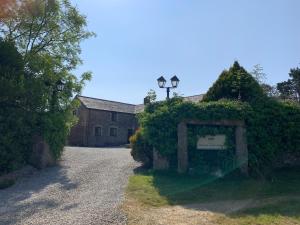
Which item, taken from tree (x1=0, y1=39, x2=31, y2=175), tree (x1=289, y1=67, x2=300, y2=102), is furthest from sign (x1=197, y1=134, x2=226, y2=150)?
tree (x1=289, y1=67, x2=300, y2=102)

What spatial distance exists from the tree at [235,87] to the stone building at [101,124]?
18.4 meters

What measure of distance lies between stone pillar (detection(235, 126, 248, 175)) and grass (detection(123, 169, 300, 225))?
0.57 metres

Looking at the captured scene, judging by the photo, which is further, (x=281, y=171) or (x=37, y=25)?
(x=37, y=25)

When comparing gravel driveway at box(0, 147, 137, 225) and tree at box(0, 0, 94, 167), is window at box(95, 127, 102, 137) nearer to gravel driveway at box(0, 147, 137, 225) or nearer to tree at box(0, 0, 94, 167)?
tree at box(0, 0, 94, 167)

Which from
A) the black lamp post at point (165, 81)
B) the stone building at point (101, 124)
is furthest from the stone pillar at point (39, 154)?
the stone building at point (101, 124)

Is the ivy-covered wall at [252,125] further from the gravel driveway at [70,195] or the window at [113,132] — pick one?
the window at [113,132]

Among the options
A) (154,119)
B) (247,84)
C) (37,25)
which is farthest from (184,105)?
(37,25)

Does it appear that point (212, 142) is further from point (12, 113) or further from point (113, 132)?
point (113, 132)

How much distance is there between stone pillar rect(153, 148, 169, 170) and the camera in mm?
12156

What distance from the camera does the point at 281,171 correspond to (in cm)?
1176

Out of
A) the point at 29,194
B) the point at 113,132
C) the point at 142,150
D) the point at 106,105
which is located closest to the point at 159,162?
the point at 142,150

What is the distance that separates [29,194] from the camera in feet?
31.4

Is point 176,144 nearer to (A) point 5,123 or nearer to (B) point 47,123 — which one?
(B) point 47,123

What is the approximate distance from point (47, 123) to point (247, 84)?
348 inches
